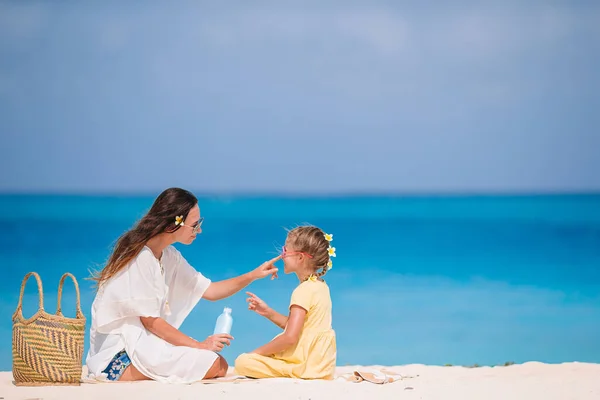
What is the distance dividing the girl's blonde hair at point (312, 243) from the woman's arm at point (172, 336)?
661 mm

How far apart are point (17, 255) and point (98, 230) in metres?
7.60

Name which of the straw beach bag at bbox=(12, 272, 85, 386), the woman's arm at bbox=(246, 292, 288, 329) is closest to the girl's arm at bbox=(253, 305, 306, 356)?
the woman's arm at bbox=(246, 292, 288, 329)

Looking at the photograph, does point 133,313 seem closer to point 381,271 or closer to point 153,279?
point 153,279

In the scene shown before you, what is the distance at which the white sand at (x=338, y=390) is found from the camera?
5023 millimetres

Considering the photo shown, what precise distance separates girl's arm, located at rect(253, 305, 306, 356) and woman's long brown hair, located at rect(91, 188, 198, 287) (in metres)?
0.84

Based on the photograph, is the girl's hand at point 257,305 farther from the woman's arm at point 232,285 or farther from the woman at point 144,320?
the woman's arm at point 232,285

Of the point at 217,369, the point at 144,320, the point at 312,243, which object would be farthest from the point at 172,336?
the point at 312,243

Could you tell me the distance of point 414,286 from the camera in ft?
47.3

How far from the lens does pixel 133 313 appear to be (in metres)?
5.38

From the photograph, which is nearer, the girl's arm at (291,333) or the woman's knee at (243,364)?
the girl's arm at (291,333)

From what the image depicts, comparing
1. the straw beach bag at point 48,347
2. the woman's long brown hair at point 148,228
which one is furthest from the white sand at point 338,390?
the woman's long brown hair at point 148,228

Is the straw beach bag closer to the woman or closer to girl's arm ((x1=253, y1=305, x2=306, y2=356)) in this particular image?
the woman

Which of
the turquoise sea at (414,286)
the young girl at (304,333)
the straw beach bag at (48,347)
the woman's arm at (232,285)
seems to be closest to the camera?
the straw beach bag at (48,347)

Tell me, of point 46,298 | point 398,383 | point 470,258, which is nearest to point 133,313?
point 398,383
